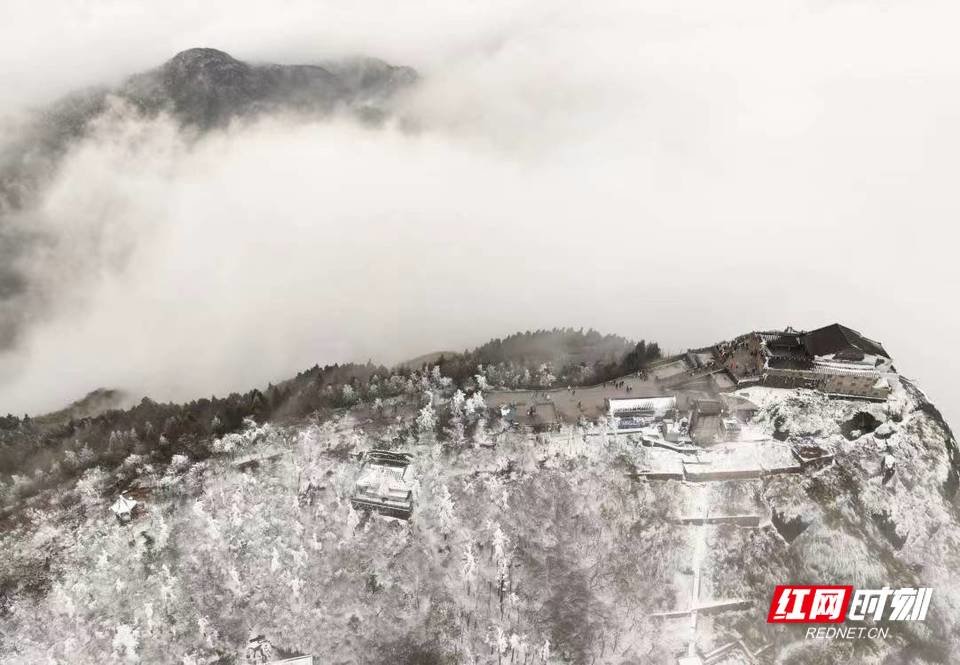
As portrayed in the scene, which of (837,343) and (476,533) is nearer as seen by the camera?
(476,533)

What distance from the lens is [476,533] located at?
124562mm

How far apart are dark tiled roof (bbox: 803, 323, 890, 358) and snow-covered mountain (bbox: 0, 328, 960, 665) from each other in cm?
1023

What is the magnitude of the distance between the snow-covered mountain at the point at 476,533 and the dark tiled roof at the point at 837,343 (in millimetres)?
10230

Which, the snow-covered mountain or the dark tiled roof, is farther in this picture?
the dark tiled roof

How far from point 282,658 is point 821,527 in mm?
112054

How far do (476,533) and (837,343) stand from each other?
313 feet

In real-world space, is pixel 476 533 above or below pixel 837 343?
below

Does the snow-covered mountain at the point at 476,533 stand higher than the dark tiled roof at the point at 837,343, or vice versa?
the dark tiled roof at the point at 837,343

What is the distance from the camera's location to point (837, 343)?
458 ft

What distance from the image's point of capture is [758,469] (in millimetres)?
131125

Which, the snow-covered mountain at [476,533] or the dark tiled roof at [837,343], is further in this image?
the dark tiled roof at [837,343]

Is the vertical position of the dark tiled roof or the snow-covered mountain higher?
the dark tiled roof

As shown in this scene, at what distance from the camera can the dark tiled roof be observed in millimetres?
139000

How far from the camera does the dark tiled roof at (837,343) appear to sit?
13900 cm
